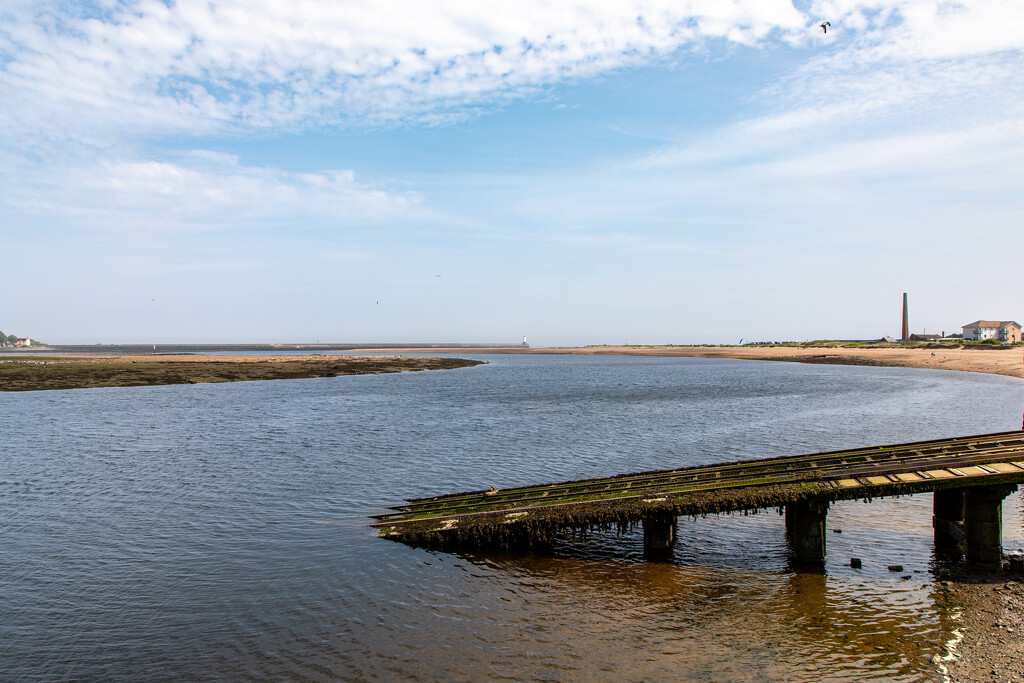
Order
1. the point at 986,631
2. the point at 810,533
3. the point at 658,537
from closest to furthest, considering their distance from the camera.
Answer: the point at 986,631, the point at 810,533, the point at 658,537

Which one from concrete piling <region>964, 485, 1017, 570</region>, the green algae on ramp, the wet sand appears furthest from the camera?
the green algae on ramp

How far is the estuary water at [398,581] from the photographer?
10.4 meters

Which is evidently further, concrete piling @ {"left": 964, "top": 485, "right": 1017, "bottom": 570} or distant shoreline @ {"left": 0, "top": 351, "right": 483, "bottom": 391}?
distant shoreline @ {"left": 0, "top": 351, "right": 483, "bottom": 391}

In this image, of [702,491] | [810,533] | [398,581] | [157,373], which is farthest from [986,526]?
[157,373]

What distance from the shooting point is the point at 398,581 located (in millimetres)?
13844

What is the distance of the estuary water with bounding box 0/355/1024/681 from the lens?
10.4 meters

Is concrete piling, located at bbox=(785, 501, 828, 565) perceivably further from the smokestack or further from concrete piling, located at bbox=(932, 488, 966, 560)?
the smokestack

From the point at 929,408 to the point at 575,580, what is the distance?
43.2 metres

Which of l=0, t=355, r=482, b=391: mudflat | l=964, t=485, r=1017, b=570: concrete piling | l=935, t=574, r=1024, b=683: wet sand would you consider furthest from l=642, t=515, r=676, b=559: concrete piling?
l=0, t=355, r=482, b=391: mudflat

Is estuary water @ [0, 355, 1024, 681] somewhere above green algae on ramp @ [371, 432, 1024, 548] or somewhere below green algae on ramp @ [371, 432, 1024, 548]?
below

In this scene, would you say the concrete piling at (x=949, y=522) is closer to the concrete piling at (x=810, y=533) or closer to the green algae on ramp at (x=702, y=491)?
the green algae on ramp at (x=702, y=491)

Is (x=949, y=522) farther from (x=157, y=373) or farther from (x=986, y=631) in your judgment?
(x=157, y=373)

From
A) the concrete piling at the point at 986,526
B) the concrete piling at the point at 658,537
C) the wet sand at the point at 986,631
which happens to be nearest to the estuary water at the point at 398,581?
the wet sand at the point at 986,631

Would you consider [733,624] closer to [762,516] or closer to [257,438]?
[762,516]
